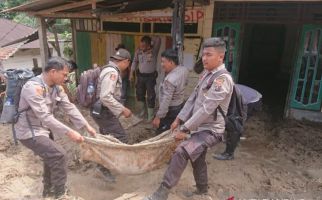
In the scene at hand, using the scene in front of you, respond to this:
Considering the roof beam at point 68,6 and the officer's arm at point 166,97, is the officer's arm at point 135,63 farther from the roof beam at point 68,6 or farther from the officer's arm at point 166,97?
the officer's arm at point 166,97

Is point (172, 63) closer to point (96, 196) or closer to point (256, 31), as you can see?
point (96, 196)

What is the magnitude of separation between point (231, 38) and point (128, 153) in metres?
4.11

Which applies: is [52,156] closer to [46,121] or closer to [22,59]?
[46,121]

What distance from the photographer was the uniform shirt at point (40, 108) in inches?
135

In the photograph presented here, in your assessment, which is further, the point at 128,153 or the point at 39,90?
the point at 128,153

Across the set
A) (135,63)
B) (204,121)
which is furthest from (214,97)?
(135,63)

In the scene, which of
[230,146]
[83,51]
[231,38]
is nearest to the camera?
[230,146]

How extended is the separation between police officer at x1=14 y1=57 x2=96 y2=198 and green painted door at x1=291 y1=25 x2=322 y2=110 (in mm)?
5035

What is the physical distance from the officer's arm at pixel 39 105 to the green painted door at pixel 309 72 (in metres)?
5.21

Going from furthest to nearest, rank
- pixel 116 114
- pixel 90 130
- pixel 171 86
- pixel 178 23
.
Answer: pixel 178 23 < pixel 171 86 < pixel 116 114 < pixel 90 130

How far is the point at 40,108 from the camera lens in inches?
Answer: 135

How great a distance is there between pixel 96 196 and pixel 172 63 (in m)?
2.06

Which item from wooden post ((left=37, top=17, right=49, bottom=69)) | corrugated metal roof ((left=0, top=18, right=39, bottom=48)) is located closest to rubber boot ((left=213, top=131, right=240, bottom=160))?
wooden post ((left=37, top=17, right=49, bottom=69))

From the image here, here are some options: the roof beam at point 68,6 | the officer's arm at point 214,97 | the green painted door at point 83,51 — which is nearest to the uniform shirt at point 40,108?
the officer's arm at point 214,97
